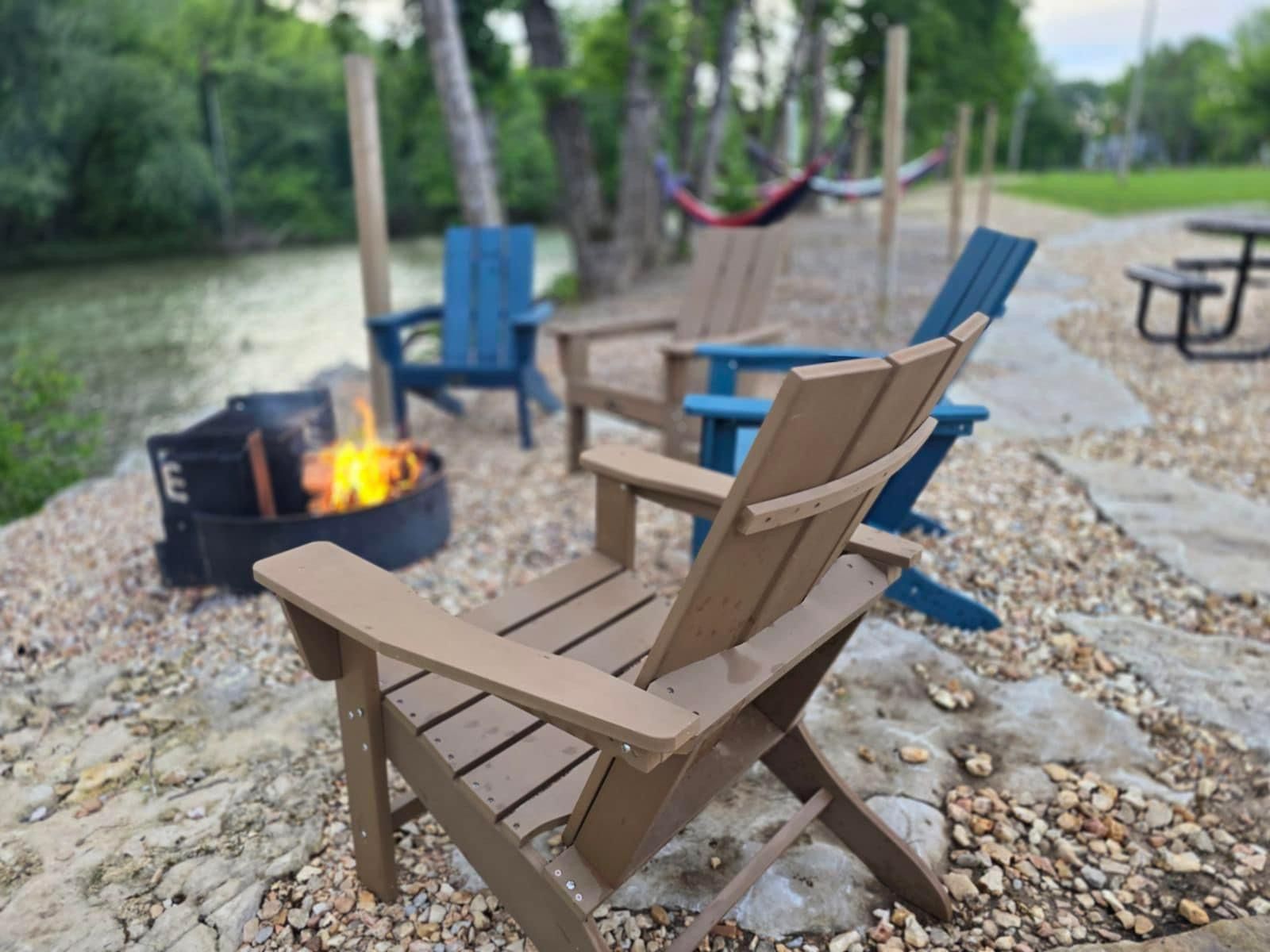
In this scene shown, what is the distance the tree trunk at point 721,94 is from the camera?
29.8 feet

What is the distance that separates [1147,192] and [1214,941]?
69.2ft

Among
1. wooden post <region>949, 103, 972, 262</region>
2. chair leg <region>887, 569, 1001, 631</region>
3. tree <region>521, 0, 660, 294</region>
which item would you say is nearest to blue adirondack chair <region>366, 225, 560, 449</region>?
chair leg <region>887, 569, 1001, 631</region>

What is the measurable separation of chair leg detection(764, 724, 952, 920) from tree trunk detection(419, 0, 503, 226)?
491 cm

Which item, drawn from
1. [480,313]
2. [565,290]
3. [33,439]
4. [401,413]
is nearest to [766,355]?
[480,313]

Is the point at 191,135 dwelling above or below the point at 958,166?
above

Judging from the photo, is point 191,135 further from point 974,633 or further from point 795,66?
point 974,633

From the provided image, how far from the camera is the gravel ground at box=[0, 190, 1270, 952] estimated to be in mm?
1480

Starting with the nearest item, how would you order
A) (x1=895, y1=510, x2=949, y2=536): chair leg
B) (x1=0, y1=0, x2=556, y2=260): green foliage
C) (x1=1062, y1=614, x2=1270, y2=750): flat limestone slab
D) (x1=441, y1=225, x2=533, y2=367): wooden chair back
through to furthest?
(x1=1062, y1=614, x2=1270, y2=750): flat limestone slab < (x1=895, y1=510, x2=949, y2=536): chair leg < (x1=441, y1=225, x2=533, y2=367): wooden chair back < (x1=0, y1=0, x2=556, y2=260): green foliage

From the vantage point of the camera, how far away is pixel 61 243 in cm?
1897

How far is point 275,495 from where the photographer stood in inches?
104

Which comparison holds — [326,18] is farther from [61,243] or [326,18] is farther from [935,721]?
[61,243]

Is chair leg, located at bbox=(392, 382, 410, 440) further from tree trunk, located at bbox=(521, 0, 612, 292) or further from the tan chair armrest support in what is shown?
tree trunk, located at bbox=(521, 0, 612, 292)

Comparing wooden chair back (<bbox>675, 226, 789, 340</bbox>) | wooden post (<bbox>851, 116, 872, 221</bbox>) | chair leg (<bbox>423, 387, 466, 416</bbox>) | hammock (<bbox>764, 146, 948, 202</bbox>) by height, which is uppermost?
wooden post (<bbox>851, 116, 872, 221</bbox>)

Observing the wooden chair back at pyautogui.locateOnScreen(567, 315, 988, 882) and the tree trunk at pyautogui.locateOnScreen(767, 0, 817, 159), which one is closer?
the wooden chair back at pyautogui.locateOnScreen(567, 315, 988, 882)
